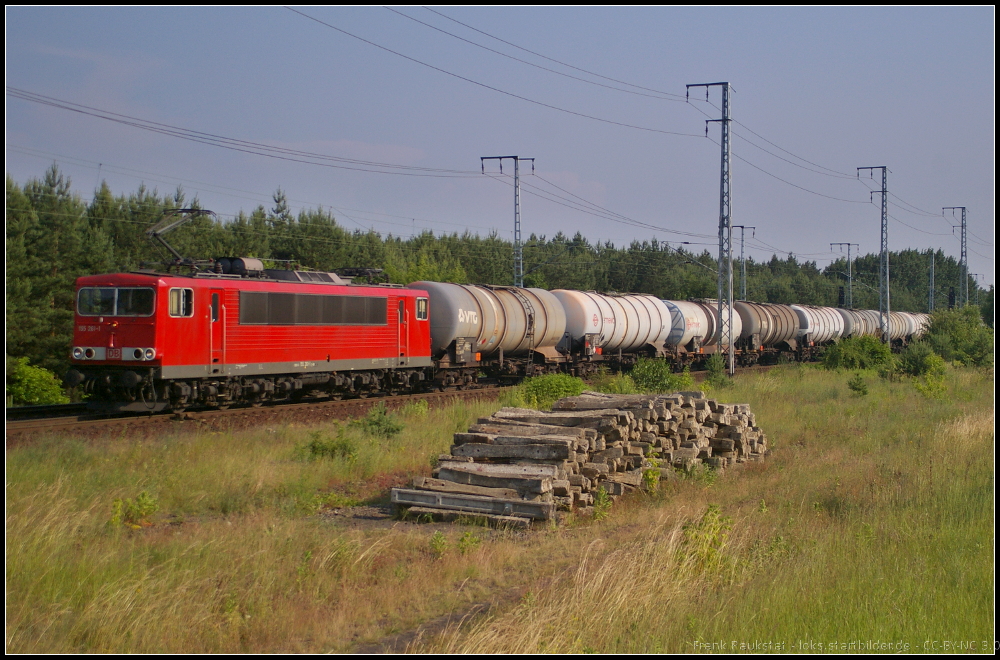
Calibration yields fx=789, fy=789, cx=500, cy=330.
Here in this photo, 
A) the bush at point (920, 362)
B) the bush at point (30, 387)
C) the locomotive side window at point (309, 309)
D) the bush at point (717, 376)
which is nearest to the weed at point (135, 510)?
the locomotive side window at point (309, 309)

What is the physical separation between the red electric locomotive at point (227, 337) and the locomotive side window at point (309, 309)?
0.09 feet

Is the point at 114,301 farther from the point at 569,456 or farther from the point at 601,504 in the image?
the point at 601,504

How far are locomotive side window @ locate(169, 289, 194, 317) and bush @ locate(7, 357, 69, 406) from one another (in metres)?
13.5

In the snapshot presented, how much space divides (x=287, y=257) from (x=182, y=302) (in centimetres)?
3974

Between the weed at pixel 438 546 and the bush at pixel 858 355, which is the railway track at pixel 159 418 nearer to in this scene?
the weed at pixel 438 546

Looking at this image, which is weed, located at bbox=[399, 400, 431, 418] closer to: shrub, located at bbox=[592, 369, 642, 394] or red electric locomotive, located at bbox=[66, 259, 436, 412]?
red electric locomotive, located at bbox=[66, 259, 436, 412]

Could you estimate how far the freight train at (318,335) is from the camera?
17.0 meters

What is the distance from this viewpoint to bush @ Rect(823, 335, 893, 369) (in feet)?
125

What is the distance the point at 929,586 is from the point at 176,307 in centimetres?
1496

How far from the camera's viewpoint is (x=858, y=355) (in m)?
38.3

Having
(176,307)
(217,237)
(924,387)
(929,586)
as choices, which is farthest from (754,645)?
(217,237)

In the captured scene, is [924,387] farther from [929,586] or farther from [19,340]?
[19,340]

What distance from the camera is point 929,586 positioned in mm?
7188

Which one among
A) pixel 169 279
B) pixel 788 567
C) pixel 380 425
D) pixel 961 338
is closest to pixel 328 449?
pixel 380 425
